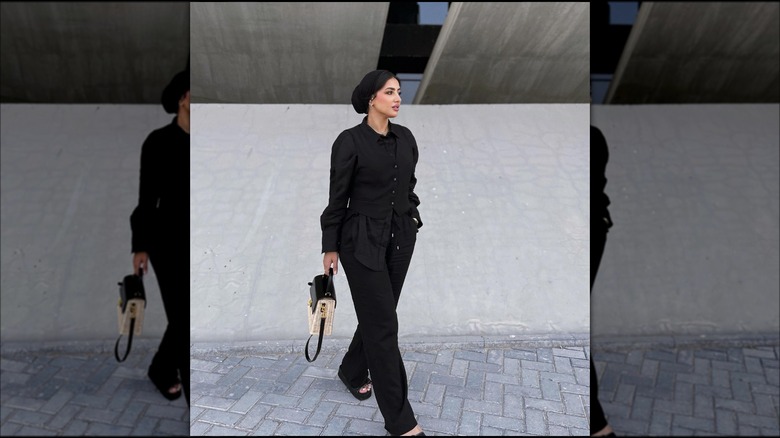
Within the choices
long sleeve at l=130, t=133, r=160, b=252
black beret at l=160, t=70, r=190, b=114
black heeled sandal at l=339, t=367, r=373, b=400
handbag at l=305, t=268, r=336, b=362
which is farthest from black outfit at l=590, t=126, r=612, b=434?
black heeled sandal at l=339, t=367, r=373, b=400

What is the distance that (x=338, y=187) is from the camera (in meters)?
2.60

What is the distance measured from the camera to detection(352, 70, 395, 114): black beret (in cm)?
257

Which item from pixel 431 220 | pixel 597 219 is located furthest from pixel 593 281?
pixel 431 220

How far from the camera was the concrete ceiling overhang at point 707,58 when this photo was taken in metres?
1.15

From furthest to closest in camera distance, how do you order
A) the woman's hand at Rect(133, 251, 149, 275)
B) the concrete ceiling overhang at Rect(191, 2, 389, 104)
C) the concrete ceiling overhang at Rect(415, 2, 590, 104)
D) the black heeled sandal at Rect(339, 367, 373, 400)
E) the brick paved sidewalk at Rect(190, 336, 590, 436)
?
the concrete ceiling overhang at Rect(415, 2, 590, 104) → the concrete ceiling overhang at Rect(191, 2, 389, 104) → the black heeled sandal at Rect(339, 367, 373, 400) → the brick paved sidewalk at Rect(190, 336, 590, 436) → the woman's hand at Rect(133, 251, 149, 275)

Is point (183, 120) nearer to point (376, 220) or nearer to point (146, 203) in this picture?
point (146, 203)

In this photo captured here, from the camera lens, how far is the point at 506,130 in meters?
5.81

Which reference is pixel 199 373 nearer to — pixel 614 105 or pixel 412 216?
pixel 412 216

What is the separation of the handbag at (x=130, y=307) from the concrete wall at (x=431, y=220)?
88.4 inches

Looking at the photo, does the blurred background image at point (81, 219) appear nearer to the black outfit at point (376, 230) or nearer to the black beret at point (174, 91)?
the black beret at point (174, 91)

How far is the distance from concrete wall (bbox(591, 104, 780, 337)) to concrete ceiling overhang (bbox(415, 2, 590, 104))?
1236 millimetres

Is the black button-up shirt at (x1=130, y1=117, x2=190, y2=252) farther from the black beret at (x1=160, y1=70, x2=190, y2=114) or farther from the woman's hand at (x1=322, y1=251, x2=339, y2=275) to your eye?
the woman's hand at (x1=322, y1=251, x2=339, y2=275)

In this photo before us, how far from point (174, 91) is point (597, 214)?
114 centimetres

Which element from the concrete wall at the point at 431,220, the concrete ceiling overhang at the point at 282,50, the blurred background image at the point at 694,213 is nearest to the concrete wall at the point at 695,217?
the blurred background image at the point at 694,213
